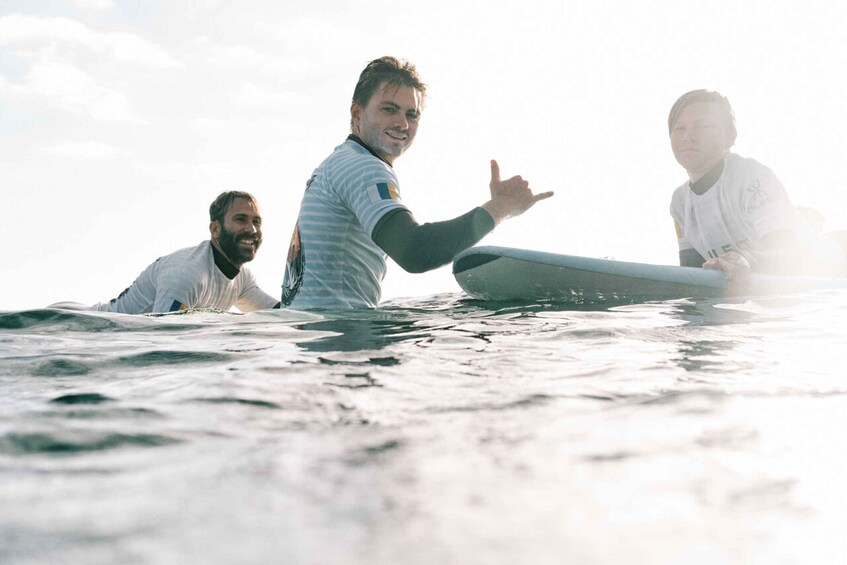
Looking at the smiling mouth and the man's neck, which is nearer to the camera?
the smiling mouth

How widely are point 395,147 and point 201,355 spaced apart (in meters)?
1.75

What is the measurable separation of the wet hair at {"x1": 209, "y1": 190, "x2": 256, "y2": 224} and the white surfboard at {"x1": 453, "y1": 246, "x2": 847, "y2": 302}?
249 cm

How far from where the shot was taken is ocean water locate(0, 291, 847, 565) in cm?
84

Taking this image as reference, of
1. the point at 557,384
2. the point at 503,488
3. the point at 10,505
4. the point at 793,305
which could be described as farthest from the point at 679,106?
the point at 10,505

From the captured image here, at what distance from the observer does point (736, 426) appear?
1.29 meters

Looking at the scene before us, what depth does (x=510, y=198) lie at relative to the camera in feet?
10.4

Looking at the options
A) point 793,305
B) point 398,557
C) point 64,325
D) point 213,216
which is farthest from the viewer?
point 213,216

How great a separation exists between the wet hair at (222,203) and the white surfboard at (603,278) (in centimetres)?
249

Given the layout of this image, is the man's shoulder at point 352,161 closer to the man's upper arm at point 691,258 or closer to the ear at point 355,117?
the ear at point 355,117

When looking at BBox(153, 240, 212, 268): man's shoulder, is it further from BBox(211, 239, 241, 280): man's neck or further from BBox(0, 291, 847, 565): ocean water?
BBox(0, 291, 847, 565): ocean water

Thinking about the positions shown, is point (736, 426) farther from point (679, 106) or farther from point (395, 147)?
point (679, 106)

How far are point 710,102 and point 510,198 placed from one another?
7.08 feet

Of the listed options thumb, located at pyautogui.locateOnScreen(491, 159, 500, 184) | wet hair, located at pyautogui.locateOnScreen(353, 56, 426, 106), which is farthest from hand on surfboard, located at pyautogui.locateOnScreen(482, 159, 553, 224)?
wet hair, located at pyautogui.locateOnScreen(353, 56, 426, 106)

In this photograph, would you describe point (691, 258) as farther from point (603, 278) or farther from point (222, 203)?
point (222, 203)
